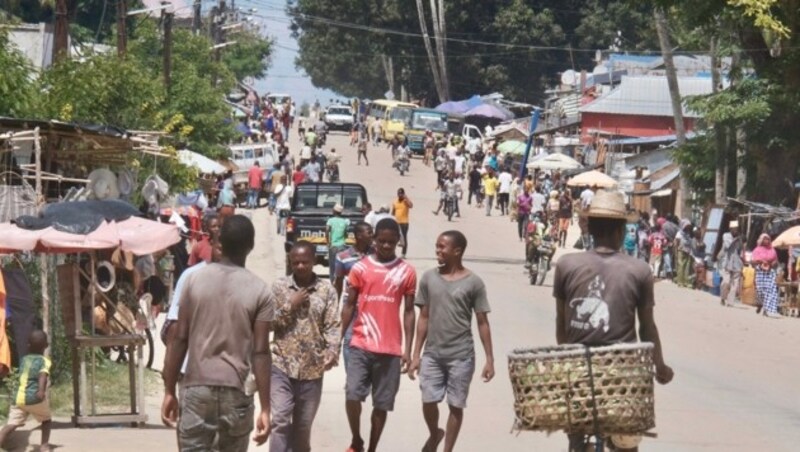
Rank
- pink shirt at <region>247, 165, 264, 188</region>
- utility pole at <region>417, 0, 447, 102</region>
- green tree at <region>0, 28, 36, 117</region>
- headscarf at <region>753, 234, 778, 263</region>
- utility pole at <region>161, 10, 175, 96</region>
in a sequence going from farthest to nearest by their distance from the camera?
utility pole at <region>417, 0, 447, 102</region>
pink shirt at <region>247, 165, 264, 188</region>
utility pole at <region>161, 10, 175, 96</region>
headscarf at <region>753, 234, 778, 263</region>
green tree at <region>0, 28, 36, 117</region>

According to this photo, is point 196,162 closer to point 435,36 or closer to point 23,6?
point 23,6

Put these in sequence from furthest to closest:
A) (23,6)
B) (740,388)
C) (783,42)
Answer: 1. (23,6)
2. (783,42)
3. (740,388)

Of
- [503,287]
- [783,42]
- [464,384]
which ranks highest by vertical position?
[783,42]

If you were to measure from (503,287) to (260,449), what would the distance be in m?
18.5

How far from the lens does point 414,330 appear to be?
11898 millimetres

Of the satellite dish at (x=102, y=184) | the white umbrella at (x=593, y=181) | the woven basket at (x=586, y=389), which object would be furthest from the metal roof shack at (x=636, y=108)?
the woven basket at (x=586, y=389)

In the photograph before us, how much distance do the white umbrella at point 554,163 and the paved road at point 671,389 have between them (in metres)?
19.7

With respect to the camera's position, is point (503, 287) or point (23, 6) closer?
point (503, 287)

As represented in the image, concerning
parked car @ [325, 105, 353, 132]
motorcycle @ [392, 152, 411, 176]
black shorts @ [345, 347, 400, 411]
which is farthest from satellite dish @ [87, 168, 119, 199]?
parked car @ [325, 105, 353, 132]

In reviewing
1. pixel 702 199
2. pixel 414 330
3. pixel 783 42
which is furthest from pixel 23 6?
pixel 414 330

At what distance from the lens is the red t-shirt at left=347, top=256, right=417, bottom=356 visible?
455 inches

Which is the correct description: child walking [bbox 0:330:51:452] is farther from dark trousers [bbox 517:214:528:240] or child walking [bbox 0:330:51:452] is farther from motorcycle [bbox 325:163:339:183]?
motorcycle [bbox 325:163:339:183]

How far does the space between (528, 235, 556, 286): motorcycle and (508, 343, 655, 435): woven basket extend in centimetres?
2352

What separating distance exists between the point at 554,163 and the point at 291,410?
48.1 meters
